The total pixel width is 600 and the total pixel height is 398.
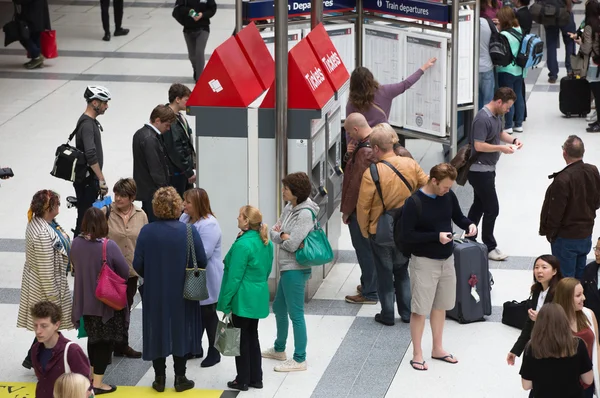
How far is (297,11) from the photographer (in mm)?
12289

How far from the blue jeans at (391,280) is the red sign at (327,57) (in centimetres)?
161

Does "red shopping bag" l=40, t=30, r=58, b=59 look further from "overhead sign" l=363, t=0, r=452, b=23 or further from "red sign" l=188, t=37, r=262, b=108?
"red sign" l=188, t=37, r=262, b=108

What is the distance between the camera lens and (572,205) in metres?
8.65

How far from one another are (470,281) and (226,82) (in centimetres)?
248

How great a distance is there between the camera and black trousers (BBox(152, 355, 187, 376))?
7.62m

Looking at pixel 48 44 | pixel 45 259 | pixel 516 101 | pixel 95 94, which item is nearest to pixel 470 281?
pixel 45 259

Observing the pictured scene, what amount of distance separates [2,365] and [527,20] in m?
9.92

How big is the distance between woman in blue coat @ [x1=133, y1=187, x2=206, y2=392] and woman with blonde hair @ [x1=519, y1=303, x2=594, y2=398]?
2.38 metres

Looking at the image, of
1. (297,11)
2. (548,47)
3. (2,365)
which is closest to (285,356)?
(2,365)

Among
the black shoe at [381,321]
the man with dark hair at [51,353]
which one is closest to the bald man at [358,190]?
the black shoe at [381,321]

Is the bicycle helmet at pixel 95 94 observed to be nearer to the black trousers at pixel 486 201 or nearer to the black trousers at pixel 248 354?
the black trousers at pixel 248 354

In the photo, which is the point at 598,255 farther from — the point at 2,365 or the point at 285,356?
the point at 2,365

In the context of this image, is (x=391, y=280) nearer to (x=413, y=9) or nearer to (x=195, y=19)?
(x=413, y=9)

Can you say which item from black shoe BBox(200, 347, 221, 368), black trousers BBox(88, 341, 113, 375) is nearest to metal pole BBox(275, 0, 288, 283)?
black shoe BBox(200, 347, 221, 368)
